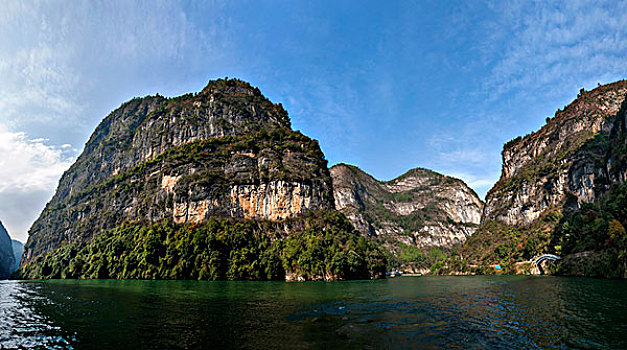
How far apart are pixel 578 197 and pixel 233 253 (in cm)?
15687

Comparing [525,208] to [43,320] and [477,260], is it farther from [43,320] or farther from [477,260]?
[43,320]

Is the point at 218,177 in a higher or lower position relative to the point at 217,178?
higher

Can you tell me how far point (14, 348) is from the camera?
18656mm

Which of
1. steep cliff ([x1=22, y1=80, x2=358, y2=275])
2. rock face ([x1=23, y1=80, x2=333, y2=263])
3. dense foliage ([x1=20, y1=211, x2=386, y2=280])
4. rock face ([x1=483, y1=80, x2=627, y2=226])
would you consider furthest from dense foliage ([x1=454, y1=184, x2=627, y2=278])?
steep cliff ([x1=22, y1=80, x2=358, y2=275])

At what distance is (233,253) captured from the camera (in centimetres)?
11025

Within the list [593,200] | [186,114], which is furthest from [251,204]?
[593,200]

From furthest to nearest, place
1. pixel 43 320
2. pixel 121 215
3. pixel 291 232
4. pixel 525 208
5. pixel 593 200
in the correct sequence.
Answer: pixel 525 208 < pixel 121 215 < pixel 593 200 < pixel 291 232 < pixel 43 320

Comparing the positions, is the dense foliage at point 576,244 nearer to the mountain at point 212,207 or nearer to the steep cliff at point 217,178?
the mountain at point 212,207

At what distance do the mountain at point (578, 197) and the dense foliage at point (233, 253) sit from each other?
6111cm

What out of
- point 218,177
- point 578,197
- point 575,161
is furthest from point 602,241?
point 218,177

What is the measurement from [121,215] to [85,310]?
151674 millimetres

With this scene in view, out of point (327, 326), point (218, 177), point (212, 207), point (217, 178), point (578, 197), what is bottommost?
point (327, 326)

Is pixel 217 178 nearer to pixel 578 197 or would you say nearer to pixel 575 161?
pixel 578 197

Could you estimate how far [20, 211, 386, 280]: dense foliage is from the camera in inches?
4102
